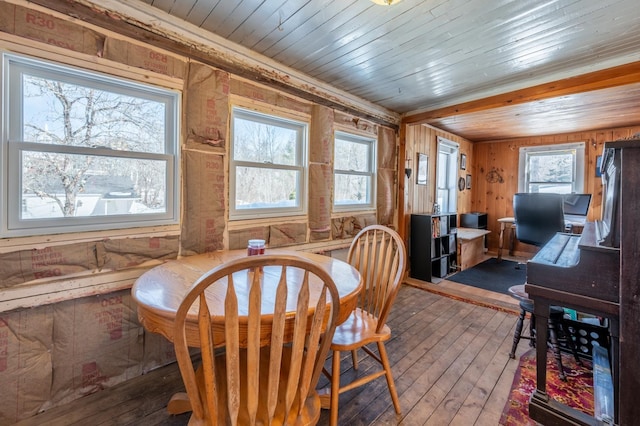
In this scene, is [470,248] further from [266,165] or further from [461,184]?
[266,165]

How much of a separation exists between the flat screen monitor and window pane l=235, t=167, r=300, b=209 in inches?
184

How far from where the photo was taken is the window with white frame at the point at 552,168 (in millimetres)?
4801

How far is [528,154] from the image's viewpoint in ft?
17.3

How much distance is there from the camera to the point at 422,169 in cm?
410

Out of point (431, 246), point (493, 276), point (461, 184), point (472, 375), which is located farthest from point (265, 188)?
point (461, 184)

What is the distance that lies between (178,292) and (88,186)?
3.39 ft

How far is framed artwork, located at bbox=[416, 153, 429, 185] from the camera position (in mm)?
4027

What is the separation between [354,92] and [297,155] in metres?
1.05

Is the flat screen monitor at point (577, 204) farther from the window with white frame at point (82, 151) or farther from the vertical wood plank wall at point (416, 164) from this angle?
the window with white frame at point (82, 151)

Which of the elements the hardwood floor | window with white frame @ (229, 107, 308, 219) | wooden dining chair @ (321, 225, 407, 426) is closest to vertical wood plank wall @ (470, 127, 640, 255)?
the hardwood floor

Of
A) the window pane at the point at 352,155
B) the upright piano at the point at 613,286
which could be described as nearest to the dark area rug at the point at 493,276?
the window pane at the point at 352,155

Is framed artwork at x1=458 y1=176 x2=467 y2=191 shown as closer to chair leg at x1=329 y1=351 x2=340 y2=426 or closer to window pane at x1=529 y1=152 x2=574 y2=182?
window pane at x1=529 y1=152 x2=574 y2=182

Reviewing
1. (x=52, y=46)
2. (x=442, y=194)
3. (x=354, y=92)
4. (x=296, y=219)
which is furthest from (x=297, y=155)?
(x=442, y=194)

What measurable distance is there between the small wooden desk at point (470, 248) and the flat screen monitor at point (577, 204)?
4.47 feet
